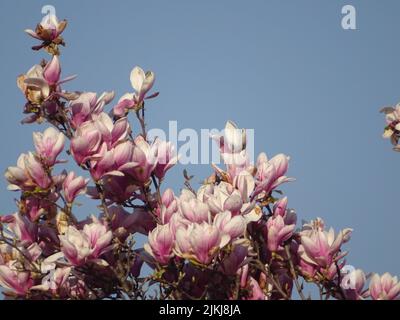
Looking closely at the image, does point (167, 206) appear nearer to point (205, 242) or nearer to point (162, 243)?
point (162, 243)

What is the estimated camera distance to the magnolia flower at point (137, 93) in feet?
10.6

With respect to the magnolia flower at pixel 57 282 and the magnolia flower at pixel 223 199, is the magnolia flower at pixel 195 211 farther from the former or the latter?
the magnolia flower at pixel 57 282

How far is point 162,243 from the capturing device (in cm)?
273

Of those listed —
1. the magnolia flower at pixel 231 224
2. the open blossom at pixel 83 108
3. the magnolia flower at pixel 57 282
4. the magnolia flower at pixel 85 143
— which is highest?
the open blossom at pixel 83 108

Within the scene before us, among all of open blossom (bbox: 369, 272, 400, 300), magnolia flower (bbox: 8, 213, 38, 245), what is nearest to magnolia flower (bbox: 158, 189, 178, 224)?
Result: magnolia flower (bbox: 8, 213, 38, 245)

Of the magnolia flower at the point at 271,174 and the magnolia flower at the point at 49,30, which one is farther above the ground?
the magnolia flower at the point at 49,30

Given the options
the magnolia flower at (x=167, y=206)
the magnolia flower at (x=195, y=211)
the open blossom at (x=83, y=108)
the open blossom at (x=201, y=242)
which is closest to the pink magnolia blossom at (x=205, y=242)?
the open blossom at (x=201, y=242)

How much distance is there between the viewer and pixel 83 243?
106 inches

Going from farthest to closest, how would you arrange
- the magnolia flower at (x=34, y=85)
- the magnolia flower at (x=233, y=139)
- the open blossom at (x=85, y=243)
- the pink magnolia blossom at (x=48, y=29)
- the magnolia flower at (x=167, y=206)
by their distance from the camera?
the pink magnolia blossom at (x=48, y=29)
the magnolia flower at (x=233, y=139)
the magnolia flower at (x=34, y=85)
the magnolia flower at (x=167, y=206)
the open blossom at (x=85, y=243)

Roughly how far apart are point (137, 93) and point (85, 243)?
0.97 metres

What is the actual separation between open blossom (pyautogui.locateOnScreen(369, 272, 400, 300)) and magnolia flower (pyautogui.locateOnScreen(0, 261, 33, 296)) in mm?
1726

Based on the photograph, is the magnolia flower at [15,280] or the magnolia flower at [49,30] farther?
the magnolia flower at [49,30]

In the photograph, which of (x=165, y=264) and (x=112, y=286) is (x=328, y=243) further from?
(x=112, y=286)

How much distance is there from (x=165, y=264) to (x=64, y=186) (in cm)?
65
